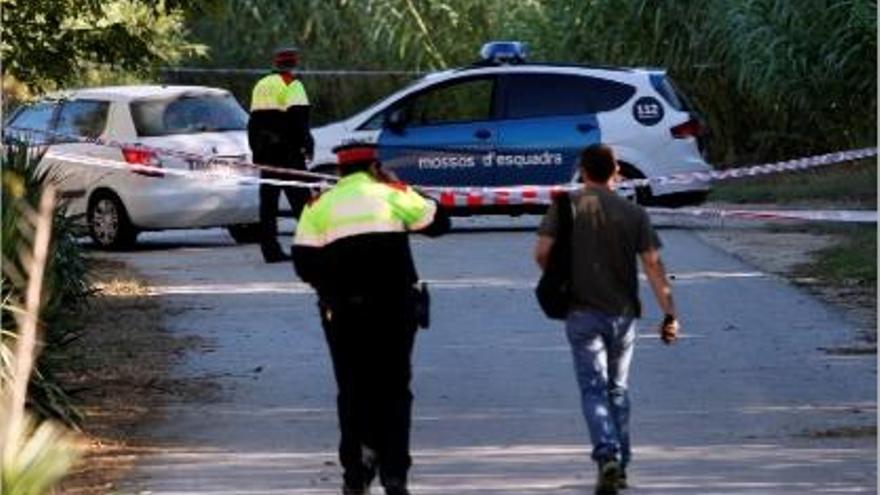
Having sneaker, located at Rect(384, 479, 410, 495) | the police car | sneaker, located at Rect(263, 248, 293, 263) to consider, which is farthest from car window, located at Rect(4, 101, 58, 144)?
sneaker, located at Rect(384, 479, 410, 495)

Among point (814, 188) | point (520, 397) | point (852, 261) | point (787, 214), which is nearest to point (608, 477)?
point (520, 397)

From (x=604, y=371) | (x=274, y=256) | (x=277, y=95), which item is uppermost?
(x=604, y=371)

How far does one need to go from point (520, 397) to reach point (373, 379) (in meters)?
3.18

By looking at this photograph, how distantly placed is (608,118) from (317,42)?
55.1 ft

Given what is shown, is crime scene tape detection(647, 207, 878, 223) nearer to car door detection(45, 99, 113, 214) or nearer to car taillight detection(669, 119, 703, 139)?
car taillight detection(669, 119, 703, 139)

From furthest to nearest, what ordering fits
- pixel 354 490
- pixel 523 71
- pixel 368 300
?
pixel 523 71, pixel 354 490, pixel 368 300

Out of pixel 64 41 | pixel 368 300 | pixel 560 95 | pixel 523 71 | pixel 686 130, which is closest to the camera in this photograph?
pixel 368 300

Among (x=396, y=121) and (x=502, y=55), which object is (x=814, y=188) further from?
(x=396, y=121)

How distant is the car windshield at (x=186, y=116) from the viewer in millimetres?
22312

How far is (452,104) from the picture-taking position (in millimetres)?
24641

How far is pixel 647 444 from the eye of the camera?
11406mm

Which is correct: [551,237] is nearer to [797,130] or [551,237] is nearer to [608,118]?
[608,118]

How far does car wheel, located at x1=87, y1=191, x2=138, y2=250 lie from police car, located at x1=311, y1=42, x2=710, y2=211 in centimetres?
214

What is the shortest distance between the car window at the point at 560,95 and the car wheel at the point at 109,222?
3907mm
